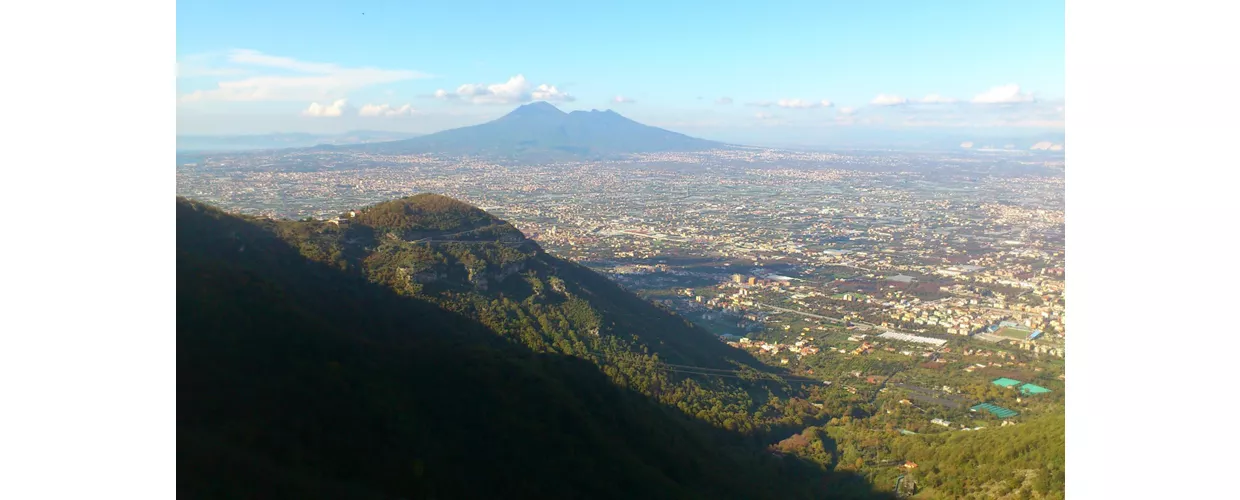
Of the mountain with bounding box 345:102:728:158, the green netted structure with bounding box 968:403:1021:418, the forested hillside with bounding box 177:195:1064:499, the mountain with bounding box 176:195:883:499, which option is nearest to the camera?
the mountain with bounding box 176:195:883:499

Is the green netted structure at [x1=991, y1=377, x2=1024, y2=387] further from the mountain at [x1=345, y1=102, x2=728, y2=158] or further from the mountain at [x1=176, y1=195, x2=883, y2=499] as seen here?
the mountain at [x1=345, y1=102, x2=728, y2=158]

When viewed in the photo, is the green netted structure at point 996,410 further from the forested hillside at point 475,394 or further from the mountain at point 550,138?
the mountain at point 550,138

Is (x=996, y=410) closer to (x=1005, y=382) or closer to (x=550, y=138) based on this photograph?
(x=1005, y=382)

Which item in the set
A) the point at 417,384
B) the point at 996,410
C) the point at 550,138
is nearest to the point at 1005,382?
the point at 996,410

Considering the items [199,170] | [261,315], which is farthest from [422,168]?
[261,315]

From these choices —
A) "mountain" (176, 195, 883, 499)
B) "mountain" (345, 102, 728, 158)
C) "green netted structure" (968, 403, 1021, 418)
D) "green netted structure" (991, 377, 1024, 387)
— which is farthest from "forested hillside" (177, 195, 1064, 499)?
"mountain" (345, 102, 728, 158)

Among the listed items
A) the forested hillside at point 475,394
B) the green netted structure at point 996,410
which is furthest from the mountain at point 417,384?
the green netted structure at point 996,410
